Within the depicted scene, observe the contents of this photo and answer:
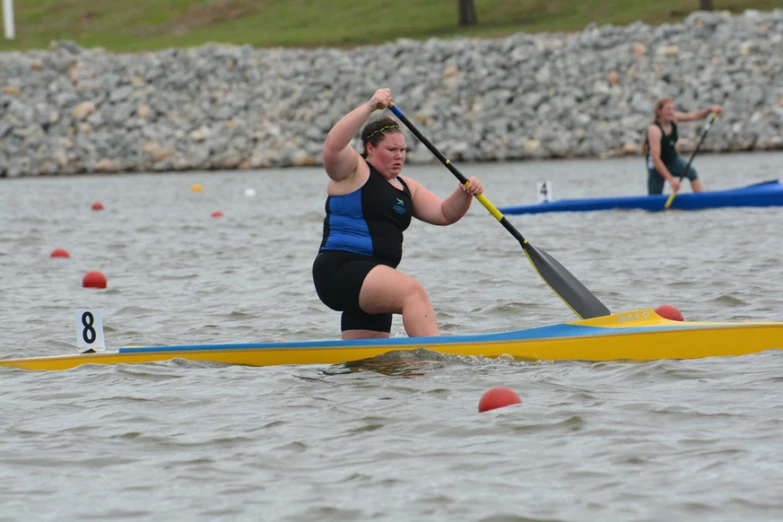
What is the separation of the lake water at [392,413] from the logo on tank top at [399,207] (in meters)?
0.83

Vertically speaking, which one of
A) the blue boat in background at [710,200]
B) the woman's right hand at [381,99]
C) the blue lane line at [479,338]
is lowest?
the blue boat in background at [710,200]

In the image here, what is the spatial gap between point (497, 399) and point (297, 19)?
139 ft

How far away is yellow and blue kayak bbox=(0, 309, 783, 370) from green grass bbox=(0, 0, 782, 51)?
103 ft

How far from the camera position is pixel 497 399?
18.8 feet

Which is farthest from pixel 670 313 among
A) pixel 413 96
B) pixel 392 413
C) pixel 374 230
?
pixel 413 96

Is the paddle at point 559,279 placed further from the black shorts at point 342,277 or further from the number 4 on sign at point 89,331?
the number 4 on sign at point 89,331

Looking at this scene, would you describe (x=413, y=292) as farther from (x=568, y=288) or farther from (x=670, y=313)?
(x=670, y=313)

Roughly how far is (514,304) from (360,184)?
114 inches

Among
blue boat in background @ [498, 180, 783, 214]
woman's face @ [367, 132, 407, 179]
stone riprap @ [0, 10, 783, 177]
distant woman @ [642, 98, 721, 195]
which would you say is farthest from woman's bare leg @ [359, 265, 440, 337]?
stone riprap @ [0, 10, 783, 177]

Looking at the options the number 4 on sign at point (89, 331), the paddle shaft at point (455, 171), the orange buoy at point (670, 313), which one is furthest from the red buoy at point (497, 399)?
the number 4 on sign at point (89, 331)

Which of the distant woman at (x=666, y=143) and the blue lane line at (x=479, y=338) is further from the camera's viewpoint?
the distant woman at (x=666, y=143)

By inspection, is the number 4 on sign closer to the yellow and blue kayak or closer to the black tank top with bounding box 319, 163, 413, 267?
the yellow and blue kayak

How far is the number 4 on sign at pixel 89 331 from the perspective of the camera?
7.21 metres

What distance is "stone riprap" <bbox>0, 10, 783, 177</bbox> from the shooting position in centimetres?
3028
